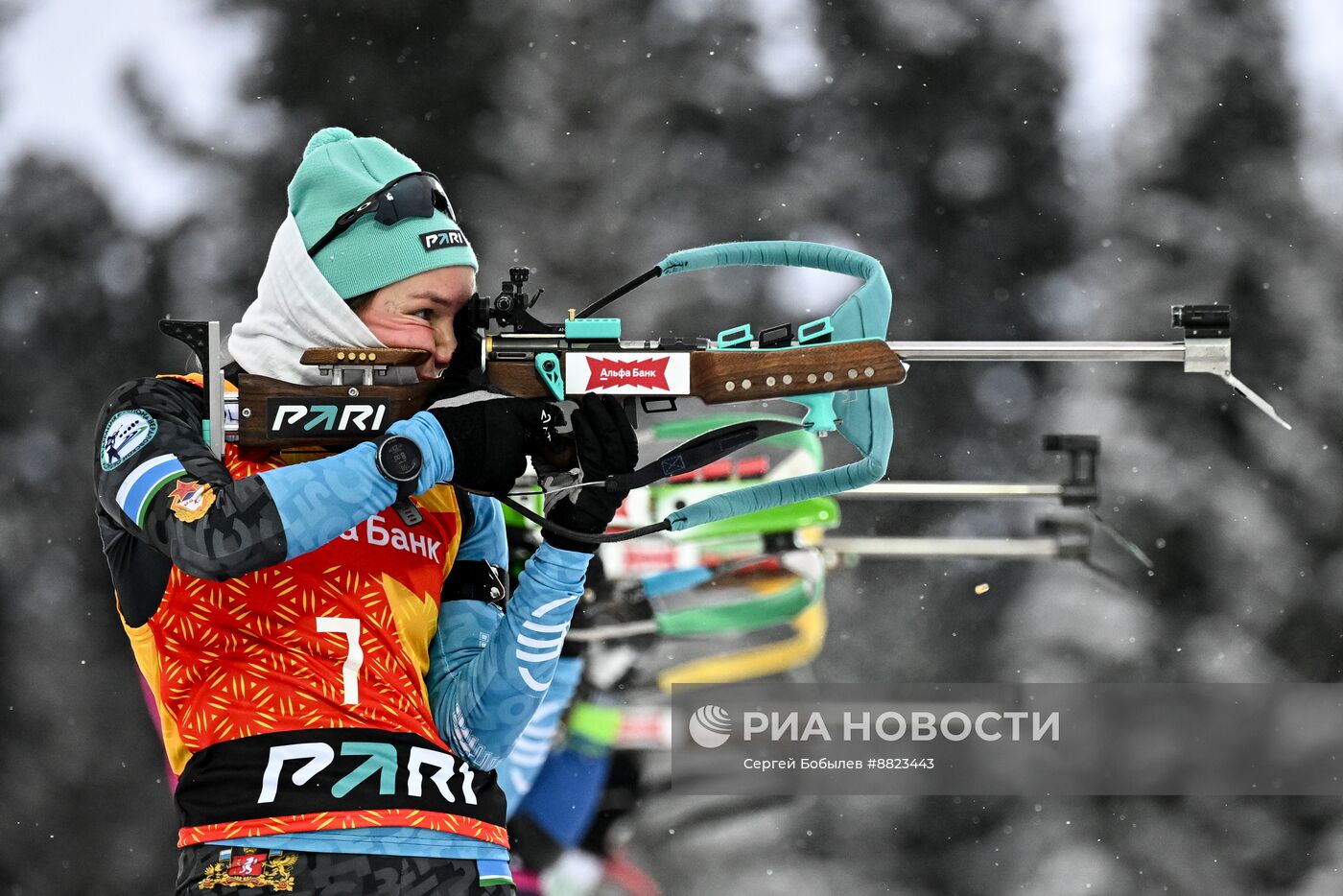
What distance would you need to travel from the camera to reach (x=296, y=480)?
3.93ft

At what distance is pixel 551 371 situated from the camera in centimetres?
145

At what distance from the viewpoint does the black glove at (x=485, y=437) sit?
1.32m

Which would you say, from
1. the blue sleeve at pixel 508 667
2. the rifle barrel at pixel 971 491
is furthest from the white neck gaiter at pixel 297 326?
the rifle barrel at pixel 971 491

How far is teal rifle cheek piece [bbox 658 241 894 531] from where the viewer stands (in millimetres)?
1578

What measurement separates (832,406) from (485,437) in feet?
1.54

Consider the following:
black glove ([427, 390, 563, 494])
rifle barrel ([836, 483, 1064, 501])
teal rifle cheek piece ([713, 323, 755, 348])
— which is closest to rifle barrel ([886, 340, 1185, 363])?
teal rifle cheek piece ([713, 323, 755, 348])

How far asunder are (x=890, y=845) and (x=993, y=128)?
2.46 metres

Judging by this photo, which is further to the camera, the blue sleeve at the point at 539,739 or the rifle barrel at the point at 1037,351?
the blue sleeve at the point at 539,739

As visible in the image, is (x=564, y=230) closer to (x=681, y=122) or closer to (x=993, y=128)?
(x=681, y=122)

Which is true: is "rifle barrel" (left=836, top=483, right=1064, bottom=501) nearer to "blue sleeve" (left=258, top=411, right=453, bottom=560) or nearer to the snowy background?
the snowy background

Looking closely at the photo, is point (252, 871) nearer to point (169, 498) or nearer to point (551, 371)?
point (169, 498)

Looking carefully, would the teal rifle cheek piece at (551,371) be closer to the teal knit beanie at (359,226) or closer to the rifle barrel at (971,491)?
the teal knit beanie at (359,226)

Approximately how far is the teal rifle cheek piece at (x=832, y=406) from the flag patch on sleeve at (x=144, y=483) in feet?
1.76

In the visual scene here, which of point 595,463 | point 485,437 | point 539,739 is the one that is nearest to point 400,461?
point 485,437
